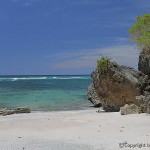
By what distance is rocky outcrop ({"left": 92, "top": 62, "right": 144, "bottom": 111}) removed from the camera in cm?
2428

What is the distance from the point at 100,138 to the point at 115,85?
1160cm

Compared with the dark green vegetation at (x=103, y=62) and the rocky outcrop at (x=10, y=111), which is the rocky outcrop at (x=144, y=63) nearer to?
the dark green vegetation at (x=103, y=62)

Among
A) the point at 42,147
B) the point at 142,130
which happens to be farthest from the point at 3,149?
the point at 142,130

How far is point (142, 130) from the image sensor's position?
1462 centimetres

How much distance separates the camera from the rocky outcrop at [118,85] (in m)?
24.3

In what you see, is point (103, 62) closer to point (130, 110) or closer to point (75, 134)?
point (130, 110)

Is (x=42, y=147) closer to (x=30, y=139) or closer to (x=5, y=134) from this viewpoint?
(x=30, y=139)

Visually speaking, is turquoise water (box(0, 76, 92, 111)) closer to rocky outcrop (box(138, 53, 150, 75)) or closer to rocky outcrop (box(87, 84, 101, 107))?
rocky outcrop (box(87, 84, 101, 107))

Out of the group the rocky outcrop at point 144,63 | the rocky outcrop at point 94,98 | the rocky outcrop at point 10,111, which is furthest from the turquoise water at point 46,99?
the rocky outcrop at point 144,63

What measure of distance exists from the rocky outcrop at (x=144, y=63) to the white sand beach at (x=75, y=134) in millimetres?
6174

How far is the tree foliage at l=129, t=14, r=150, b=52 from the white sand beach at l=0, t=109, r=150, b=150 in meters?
4.96

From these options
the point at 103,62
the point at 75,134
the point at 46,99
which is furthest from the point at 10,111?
the point at 46,99

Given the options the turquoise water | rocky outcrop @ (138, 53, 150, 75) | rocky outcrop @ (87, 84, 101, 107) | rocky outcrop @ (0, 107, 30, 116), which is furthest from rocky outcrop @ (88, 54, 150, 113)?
rocky outcrop @ (87, 84, 101, 107)

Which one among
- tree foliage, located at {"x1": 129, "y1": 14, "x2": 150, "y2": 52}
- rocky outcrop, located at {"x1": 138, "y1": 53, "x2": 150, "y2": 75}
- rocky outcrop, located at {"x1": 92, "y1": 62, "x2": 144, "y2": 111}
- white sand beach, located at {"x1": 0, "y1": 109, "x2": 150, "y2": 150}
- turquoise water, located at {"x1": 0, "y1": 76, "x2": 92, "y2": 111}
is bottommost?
turquoise water, located at {"x1": 0, "y1": 76, "x2": 92, "y2": 111}
